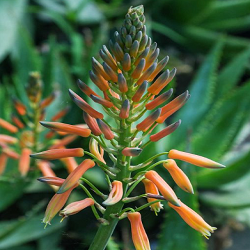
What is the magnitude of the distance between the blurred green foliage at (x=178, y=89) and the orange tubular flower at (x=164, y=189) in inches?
12.0

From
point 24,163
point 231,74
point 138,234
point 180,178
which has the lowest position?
point 24,163

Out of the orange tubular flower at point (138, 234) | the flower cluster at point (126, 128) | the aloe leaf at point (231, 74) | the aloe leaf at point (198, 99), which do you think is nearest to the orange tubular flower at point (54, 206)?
the flower cluster at point (126, 128)

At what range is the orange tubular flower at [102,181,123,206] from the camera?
667 mm

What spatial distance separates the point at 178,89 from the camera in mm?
3166

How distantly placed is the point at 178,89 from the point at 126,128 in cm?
246

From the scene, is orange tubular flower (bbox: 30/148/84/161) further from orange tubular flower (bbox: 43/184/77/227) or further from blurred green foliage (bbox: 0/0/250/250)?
blurred green foliage (bbox: 0/0/250/250)

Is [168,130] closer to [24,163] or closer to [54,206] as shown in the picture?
[54,206]

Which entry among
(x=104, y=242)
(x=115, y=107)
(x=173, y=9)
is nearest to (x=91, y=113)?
(x=115, y=107)

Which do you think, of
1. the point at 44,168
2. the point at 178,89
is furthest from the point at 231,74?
the point at 44,168

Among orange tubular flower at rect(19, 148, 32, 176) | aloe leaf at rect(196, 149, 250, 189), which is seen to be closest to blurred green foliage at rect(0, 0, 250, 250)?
aloe leaf at rect(196, 149, 250, 189)

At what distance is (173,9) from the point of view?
3355mm

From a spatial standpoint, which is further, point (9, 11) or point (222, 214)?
point (9, 11)

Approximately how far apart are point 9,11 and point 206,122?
1.33 metres

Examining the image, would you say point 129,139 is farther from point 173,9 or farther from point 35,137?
point 173,9
